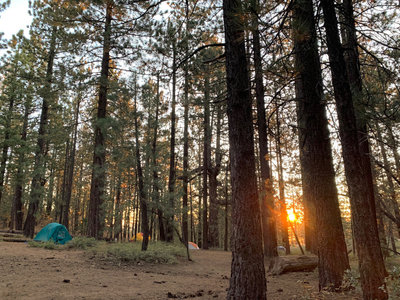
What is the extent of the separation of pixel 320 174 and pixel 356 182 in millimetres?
1286

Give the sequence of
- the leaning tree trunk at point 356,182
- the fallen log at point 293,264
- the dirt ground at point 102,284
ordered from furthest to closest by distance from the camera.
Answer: the fallen log at point 293,264 < the dirt ground at point 102,284 < the leaning tree trunk at point 356,182

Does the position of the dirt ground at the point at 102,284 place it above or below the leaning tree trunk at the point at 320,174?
below

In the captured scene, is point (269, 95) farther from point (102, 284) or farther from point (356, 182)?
point (102, 284)

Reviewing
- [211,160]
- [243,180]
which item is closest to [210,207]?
[211,160]

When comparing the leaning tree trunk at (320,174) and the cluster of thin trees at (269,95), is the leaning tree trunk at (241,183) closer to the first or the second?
the cluster of thin trees at (269,95)

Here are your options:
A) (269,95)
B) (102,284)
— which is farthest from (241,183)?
(102,284)

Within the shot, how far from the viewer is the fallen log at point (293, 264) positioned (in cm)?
770

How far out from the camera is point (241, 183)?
13.3 ft

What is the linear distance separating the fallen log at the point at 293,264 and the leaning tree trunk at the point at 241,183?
439 cm

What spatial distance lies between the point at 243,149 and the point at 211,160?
48.0ft

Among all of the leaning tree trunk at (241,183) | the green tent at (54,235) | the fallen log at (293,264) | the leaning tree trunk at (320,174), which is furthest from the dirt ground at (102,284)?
the green tent at (54,235)

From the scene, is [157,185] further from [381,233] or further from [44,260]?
[381,233]

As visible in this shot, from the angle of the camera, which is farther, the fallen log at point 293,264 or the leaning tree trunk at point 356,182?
the fallen log at point 293,264

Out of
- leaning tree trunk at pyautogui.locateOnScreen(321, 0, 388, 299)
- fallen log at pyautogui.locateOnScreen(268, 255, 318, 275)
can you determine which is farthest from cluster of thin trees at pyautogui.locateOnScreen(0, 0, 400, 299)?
fallen log at pyautogui.locateOnScreen(268, 255, 318, 275)
